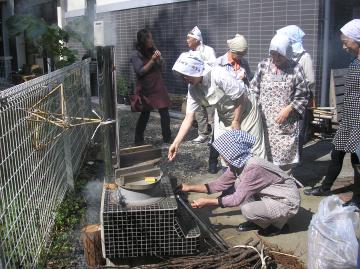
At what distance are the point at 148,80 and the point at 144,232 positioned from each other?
4.36 meters

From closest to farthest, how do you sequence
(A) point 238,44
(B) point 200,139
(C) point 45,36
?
(A) point 238,44
(B) point 200,139
(C) point 45,36

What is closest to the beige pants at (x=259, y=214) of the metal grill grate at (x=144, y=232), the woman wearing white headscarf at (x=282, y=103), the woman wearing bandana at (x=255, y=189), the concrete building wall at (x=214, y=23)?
the woman wearing bandana at (x=255, y=189)

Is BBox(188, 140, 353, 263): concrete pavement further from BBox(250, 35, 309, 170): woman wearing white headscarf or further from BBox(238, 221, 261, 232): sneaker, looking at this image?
BBox(250, 35, 309, 170): woman wearing white headscarf

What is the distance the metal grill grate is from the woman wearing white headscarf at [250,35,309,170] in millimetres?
1924

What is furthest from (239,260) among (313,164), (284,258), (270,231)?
(313,164)

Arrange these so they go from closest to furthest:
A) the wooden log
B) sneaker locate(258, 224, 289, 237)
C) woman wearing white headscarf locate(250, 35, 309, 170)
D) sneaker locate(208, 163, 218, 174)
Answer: the wooden log < sneaker locate(258, 224, 289, 237) < woman wearing white headscarf locate(250, 35, 309, 170) < sneaker locate(208, 163, 218, 174)

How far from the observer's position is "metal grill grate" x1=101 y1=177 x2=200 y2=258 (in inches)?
137

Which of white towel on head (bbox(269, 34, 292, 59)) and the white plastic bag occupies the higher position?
white towel on head (bbox(269, 34, 292, 59))

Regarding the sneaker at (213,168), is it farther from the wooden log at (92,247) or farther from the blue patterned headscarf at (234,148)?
the wooden log at (92,247)

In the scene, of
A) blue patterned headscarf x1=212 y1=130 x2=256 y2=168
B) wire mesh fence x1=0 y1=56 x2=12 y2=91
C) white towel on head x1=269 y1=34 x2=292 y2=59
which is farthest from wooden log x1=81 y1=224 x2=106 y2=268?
wire mesh fence x1=0 y1=56 x2=12 y2=91

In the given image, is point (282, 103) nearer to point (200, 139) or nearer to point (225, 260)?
point (225, 260)

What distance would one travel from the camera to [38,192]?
12.8ft

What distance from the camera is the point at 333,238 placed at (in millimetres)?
3152

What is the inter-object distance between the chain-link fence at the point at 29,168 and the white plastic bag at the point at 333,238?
226 centimetres
